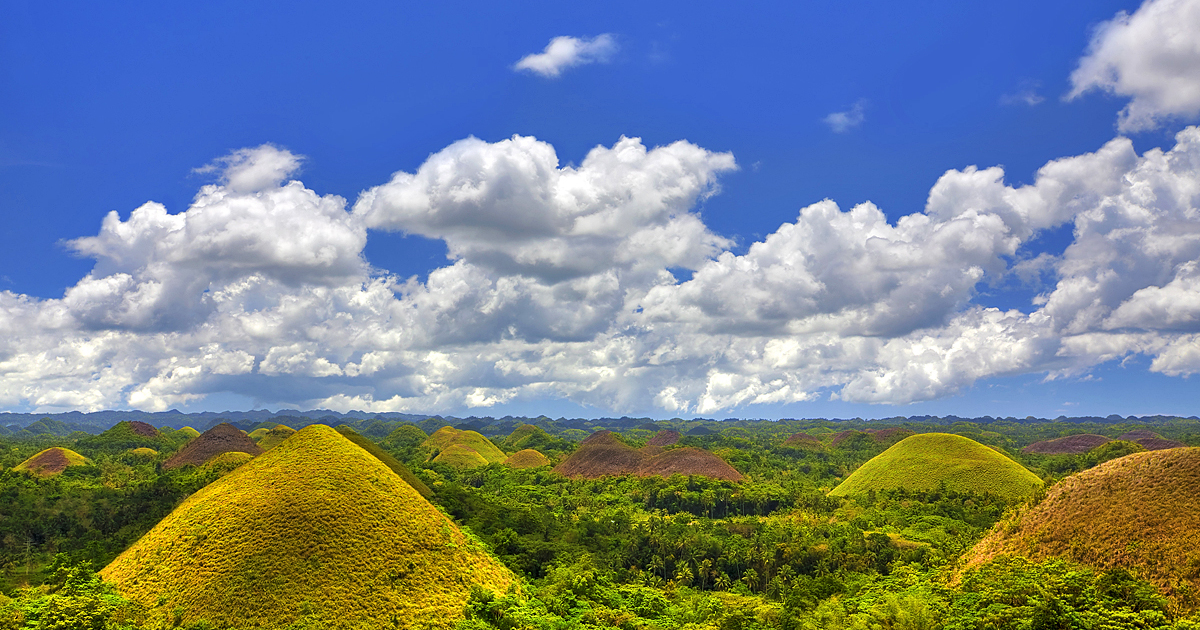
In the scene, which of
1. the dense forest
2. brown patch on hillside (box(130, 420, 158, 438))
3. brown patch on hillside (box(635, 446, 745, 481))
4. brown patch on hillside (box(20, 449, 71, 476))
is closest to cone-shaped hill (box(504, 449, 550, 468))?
the dense forest

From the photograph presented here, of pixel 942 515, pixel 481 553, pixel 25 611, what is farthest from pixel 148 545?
pixel 942 515

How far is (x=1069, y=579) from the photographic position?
1122 inches

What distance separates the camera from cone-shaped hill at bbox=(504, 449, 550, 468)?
151375 mm

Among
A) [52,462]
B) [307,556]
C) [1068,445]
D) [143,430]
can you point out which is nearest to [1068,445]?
[1068,445]

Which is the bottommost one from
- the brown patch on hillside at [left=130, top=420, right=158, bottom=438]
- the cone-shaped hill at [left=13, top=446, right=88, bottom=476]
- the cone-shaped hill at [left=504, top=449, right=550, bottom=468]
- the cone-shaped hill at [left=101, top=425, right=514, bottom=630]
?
the cone-shaped hill at [left=504, top=449, right=550, bottom=468]

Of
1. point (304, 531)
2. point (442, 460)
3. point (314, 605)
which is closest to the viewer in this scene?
point (314, 605)

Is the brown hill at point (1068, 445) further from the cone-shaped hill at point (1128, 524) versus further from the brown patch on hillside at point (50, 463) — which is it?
the brown patch on hillside at point (50, 463)

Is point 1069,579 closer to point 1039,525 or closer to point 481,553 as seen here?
point 1039,525

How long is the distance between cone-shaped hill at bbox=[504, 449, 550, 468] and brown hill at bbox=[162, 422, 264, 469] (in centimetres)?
5420

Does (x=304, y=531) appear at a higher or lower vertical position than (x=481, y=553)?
higher

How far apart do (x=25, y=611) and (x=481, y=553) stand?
80.4 feet

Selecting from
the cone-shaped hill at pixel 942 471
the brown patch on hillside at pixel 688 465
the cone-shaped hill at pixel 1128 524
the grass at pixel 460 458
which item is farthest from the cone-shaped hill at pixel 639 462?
the cone-shaped hill at pixel 1128 524

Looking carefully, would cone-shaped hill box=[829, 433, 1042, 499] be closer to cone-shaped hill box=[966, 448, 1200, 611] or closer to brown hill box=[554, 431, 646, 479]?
brown hill box=[554, 431, 646, 479]

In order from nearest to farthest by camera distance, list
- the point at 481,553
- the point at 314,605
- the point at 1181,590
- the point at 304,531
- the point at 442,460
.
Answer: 1. the point at 1181,590
2. the point at 314,605
3. the point at 304,531
4. the point at 481,553
5. the point at 442,460
